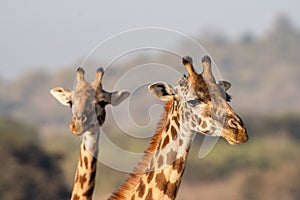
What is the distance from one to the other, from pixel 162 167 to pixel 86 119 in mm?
2411

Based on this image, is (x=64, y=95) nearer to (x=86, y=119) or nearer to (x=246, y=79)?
(x=86, y=119)

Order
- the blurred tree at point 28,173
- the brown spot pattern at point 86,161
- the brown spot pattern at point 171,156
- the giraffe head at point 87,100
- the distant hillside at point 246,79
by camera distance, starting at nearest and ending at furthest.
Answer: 1. the brown spot pattern at point 171,156
2. the giraffe head at point 87,100
3. the brown spot pattern at point 86,161
4. the blurred tree at point 28,173
5. the distant hillside at point 246,79

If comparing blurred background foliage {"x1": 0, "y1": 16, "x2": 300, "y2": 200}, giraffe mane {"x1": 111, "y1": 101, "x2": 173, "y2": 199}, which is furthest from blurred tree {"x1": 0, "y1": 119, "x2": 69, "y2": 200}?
giraffe mane {"x1": 111, "y1": 101, "x2": 173, "y2": 199}

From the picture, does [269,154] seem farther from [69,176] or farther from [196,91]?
[196,91]

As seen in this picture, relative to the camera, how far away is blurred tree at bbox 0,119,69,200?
124 feet

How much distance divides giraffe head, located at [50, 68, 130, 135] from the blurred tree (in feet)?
80.0

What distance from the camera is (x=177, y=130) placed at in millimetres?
10086

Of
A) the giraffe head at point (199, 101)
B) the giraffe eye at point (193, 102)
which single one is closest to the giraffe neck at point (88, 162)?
the giraffe head at point (199, 101)

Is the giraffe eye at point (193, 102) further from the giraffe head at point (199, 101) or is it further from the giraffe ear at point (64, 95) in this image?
the giraffe ear at point (64, 95)

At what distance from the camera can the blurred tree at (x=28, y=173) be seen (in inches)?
1490

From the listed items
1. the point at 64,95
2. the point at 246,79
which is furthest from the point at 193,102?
the point at 246,79

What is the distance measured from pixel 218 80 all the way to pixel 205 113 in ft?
1.97

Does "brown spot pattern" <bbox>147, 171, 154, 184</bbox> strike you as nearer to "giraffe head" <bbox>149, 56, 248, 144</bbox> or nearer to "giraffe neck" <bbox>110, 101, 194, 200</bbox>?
"giraffe neck" <bbox>110, 101, 194, 200</bbox>

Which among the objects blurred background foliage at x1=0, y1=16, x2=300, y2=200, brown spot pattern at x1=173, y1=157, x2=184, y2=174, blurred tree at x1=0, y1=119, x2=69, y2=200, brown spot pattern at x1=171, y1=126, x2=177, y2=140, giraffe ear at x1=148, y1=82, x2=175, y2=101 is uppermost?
blurred background foliage at x1=0, y1=16, x2=300, y2=200
